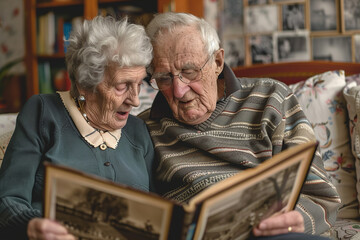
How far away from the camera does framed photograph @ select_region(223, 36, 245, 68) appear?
2652 millimetres

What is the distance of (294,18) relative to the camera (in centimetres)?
249

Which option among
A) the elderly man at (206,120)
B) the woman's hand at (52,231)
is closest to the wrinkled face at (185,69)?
the elderly man at (206,120)

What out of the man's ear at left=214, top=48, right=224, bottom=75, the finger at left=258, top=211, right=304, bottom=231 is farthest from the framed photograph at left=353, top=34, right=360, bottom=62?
the finger at left=258, top=211, right=304, bottom=231

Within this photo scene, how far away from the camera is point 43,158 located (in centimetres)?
117

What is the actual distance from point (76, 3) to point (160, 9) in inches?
28.3

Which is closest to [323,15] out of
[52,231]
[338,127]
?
[338,127]

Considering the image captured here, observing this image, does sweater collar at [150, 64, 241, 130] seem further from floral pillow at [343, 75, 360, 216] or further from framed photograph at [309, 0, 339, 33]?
framed photograph at [309, 0, 339, 33]

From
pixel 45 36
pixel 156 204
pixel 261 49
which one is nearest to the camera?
pixel 156 204

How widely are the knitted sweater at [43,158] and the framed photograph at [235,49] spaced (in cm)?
147

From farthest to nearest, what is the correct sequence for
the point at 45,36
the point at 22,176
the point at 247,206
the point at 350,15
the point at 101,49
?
the point at 45,36
the point at 350,15
the point at 101,49
the point at 22,176
the point at 247,206

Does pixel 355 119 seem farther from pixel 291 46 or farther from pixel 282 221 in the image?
pixel 291 46

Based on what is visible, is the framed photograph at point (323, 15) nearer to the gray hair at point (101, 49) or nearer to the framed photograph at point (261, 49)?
the framed photograph at point (261, 49)

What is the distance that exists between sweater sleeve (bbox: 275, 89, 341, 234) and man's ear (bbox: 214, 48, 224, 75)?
28 centimetres

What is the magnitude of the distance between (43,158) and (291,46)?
1813mm
